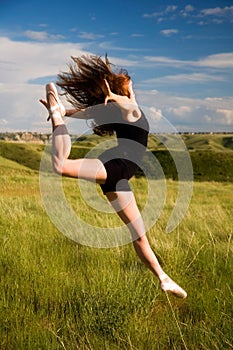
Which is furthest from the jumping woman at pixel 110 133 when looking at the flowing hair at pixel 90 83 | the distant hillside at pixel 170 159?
the distant hillside at pixel 170 159

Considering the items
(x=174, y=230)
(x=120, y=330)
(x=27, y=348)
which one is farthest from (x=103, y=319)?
(x=174, y=230)

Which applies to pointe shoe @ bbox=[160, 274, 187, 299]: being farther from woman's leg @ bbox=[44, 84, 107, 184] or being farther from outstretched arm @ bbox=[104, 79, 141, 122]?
outstretched arm @ bbox=[104, 79, 141, 122]

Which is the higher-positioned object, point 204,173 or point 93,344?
point 93,344

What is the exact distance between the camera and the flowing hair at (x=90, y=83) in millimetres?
4090

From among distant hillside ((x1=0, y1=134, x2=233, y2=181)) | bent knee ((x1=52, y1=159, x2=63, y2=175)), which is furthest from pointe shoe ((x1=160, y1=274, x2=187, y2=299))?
distant hillside ((x1=0, y1=134, x2=233, y2=181))

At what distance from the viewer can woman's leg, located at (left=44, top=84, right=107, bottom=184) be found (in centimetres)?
320

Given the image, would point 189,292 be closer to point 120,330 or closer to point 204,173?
point 120,330

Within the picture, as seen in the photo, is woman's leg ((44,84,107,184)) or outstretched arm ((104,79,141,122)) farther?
outstretched arm ((104,79,141,122))

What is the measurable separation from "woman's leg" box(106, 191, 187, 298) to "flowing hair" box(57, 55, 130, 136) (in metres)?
0.77

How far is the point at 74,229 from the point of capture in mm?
6641

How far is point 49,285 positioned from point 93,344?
1.08 m

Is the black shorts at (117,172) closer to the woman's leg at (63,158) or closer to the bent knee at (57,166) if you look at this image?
the woman's leg at (63,158)

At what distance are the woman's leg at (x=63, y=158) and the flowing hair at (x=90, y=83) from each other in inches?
26.4

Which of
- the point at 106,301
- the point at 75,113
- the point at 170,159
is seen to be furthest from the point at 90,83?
the point at 170,159
